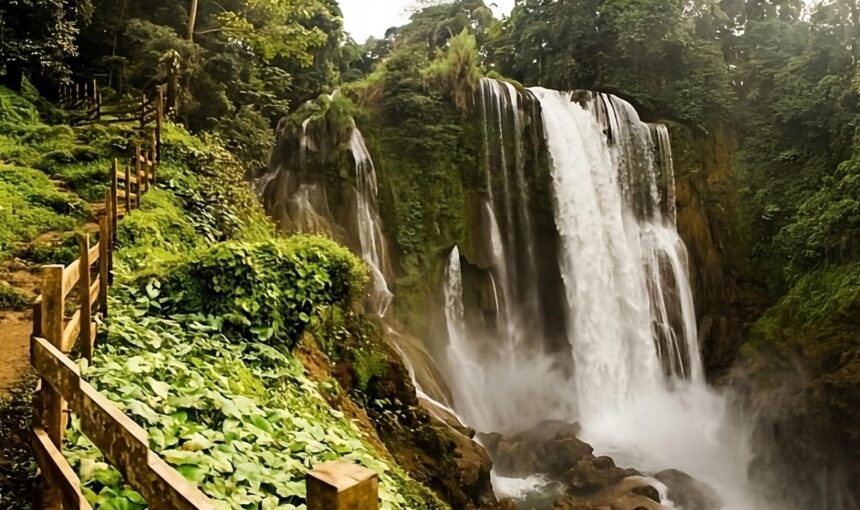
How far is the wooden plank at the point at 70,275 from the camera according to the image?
338 centimetres

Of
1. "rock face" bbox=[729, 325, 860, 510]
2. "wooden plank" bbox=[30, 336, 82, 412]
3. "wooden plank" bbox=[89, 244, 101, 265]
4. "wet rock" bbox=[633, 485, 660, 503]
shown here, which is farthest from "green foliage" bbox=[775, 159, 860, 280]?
"wooden plank" bbox=[30, 336, 82, 412]

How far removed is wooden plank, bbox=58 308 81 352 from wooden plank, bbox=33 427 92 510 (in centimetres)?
56

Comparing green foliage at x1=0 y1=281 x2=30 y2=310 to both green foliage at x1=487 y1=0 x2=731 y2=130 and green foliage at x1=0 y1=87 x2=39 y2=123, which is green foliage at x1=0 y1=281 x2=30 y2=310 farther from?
green foliage at x1=487 y1=0 x2=731 y2=130

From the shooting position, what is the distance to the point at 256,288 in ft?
19.1

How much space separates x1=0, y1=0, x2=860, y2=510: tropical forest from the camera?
5609 mm

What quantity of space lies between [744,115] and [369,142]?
40.2 feet

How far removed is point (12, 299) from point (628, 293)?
1384cm

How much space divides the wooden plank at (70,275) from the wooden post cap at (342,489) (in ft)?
8.75

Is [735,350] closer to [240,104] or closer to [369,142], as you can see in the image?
[369,142]

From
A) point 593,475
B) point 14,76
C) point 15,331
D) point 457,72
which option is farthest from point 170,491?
point 14,76

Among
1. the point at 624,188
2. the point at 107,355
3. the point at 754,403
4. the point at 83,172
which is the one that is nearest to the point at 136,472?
the point at 107,355

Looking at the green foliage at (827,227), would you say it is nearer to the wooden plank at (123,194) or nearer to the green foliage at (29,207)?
the wooden plank at (123,194)

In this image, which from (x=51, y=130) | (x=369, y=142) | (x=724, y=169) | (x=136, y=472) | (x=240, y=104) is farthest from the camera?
(x=724, y=169)

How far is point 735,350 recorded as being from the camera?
53.6 feet
